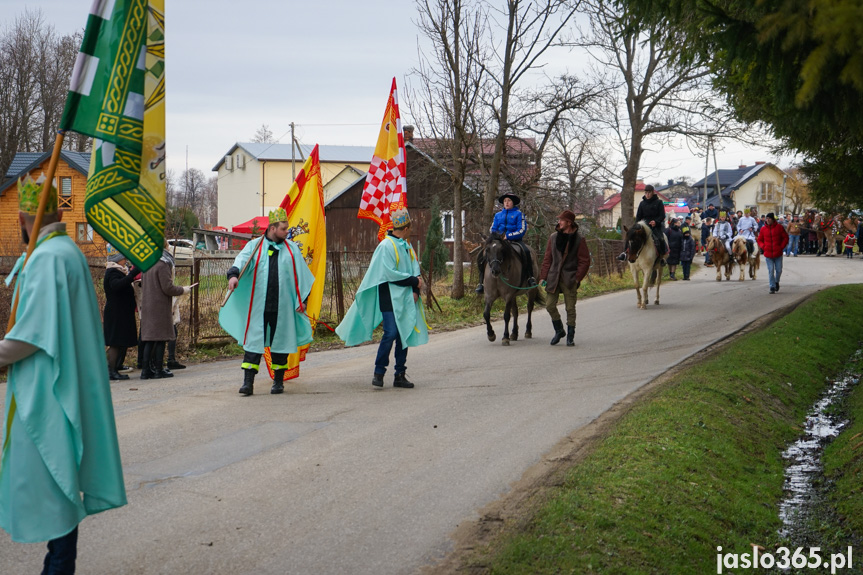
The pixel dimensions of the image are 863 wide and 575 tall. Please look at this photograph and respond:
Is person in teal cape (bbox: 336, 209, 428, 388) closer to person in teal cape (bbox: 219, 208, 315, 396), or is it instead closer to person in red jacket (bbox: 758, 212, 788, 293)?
person in teal cape (bbox: 219, 208, 315, 396)

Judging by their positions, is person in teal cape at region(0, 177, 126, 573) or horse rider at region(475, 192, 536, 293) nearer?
person in teal cape at region(0, 177, 126, 573)

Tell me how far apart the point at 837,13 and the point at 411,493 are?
423cm

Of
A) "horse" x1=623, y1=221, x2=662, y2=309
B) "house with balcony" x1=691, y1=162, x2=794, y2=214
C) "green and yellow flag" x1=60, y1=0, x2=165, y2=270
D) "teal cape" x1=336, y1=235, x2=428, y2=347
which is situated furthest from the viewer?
"house with balcony" x1=691, y1=162, x2=794, y2=214

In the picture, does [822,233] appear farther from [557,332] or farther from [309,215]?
[309,215]

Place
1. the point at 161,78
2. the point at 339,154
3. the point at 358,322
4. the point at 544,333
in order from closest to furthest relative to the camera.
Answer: the point at 161,78 → the point at 358,322 → the point at 544,333 → the point at 339,154

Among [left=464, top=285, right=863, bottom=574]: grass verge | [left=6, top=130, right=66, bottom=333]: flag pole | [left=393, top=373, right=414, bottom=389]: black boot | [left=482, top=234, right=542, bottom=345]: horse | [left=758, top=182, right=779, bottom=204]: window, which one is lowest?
[left=464, top=285, right=863, bottom=574]: grass verge

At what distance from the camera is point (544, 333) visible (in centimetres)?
1641

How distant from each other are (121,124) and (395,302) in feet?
20.7

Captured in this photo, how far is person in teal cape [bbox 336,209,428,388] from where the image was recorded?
1049 cm

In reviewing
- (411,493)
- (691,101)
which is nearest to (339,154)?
(691,101)

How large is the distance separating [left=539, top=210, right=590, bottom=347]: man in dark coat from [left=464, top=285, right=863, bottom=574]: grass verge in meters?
3.19

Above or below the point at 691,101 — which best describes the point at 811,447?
below

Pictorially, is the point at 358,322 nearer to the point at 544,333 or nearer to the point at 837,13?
the point at 544,333

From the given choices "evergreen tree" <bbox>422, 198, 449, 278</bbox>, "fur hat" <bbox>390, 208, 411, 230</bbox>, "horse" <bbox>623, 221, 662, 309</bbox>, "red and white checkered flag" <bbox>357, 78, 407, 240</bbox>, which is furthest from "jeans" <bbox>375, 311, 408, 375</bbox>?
"evergreen tree" <bbox>422, 198, 449, 278</bbox>
